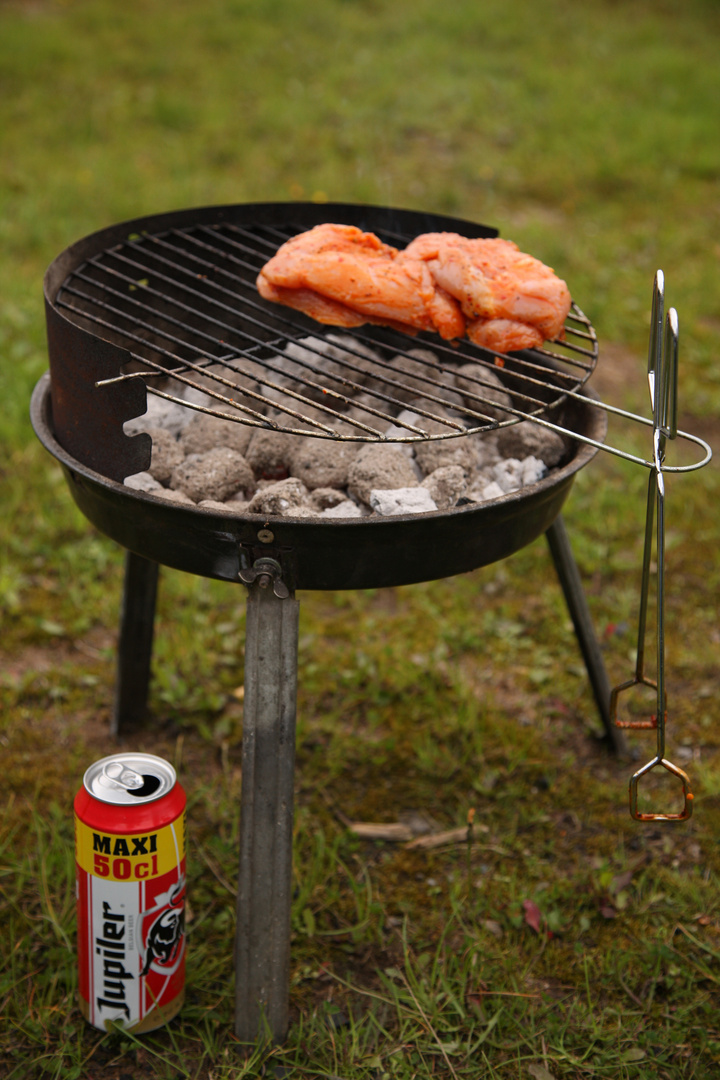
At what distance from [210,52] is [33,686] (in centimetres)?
739

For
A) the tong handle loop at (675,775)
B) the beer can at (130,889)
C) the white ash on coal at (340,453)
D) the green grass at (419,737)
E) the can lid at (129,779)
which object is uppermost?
the white ash on coal at (340,453)

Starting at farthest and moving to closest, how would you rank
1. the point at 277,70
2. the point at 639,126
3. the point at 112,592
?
the point at 277,70, the point at 639,126, the point at 112,592

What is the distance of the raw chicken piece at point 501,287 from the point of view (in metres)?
2.41

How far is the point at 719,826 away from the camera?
113 inches

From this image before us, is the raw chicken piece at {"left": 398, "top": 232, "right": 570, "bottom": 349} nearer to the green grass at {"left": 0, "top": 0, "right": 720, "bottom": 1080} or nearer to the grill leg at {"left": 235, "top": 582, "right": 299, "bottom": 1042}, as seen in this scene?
the grill leg at {"left": 235, "top": 582, "right": 299, "bottom": 1042}

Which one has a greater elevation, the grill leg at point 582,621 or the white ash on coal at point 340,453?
the white ash on coal at point 340,453

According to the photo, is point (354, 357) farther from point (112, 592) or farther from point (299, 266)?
point (112, 592)

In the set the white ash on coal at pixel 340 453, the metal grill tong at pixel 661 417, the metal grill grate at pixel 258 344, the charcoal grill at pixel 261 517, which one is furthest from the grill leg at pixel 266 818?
the metal grill tong at pixel 661 417

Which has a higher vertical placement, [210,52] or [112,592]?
[210,52]

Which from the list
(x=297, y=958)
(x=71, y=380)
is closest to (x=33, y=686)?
(x=297, y=958)

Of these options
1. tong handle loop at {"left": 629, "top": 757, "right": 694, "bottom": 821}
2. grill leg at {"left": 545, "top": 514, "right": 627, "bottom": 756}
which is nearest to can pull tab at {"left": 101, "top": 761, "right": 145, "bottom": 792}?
tong handle loop at {"left": 629, "top": 757, "right": 694, "bottom": 821}

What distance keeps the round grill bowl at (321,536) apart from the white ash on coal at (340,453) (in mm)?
74

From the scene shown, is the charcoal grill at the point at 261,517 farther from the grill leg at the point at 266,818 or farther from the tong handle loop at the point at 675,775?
the tong handle loop at the point at 675,775

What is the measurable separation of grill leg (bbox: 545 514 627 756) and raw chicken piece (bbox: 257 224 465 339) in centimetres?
68
